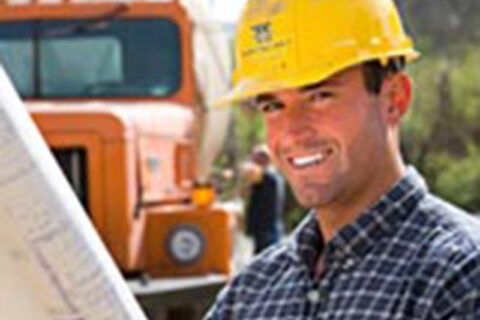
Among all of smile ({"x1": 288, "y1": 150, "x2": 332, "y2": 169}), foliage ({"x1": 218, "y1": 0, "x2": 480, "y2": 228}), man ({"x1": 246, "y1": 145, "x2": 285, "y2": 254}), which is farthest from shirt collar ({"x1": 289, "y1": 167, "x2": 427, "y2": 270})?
foliage ({"x1": 218, "y1": 0, "x2": 480, "y2": 228})

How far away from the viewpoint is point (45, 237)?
37.8 inches

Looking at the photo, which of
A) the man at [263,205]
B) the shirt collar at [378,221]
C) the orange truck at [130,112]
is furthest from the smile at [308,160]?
the man at [263,205]

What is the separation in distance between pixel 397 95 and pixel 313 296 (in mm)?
371

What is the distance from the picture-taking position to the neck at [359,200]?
1.85 metres

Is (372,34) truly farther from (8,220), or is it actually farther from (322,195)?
(8,220)

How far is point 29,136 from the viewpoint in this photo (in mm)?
961

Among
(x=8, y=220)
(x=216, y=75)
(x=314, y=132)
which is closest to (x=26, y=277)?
(x=8, y=220)

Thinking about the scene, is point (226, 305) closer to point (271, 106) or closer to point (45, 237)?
point (271, 106)

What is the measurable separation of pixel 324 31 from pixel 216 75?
24.5ft

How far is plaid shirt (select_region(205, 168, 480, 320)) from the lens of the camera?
163cm

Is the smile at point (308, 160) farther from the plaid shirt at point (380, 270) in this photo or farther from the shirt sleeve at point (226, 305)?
the shirt sleeve at point (226, 305)

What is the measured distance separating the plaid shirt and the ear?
10cm

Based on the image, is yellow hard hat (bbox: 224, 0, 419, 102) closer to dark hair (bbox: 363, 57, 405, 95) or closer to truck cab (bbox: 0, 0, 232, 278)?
dark hair (bbox: 363, 57, 405, 95)

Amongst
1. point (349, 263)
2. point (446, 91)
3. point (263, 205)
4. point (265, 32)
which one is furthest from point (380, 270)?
point (446, 91)
